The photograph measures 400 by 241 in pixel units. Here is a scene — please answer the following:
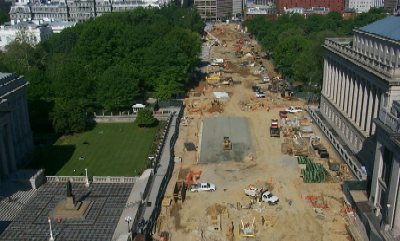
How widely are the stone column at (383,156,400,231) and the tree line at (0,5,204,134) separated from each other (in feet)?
193

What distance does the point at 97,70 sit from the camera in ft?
358

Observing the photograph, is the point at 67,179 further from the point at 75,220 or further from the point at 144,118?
the point at 144,118

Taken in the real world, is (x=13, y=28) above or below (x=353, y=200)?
above

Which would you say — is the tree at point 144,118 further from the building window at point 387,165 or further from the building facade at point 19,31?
the building facade at point 19,31

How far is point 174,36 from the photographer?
133625 millimetres

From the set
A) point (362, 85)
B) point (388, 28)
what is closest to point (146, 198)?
point (362, 85)

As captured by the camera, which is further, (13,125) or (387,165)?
(13,125)

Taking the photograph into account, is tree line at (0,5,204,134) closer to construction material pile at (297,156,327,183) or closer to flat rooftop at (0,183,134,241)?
flat rooftop at (0,183,134,241)

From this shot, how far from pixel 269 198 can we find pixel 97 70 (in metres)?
64.4

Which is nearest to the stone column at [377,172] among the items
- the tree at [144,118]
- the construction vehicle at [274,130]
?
the construction vehicle at [274,130]

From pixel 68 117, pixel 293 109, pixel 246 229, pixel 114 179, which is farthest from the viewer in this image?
pixel 293 109

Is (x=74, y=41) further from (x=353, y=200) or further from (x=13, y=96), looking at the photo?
(x=353, y=200)

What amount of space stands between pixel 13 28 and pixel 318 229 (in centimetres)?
15979

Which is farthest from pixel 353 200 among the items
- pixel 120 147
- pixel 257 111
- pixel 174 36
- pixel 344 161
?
pixel 174 36
